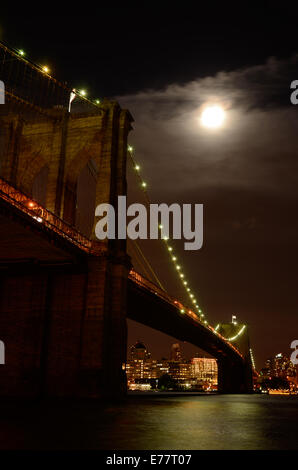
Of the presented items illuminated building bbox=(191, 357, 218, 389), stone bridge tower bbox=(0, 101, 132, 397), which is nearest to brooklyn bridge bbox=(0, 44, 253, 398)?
stone bridge tower bbox=(0, 101, 132, 397)

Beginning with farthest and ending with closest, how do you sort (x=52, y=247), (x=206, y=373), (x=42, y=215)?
(x=206, y=373) < (x=52, y=247) < (x=42, y=215)

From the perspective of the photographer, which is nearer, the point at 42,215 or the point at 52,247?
the point at 42,215

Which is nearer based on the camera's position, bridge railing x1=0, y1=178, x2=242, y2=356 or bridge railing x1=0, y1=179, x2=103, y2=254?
bridge railing x1=0, y1=179, x2=103, y2=254

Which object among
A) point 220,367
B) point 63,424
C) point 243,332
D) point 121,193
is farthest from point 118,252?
point 243,332

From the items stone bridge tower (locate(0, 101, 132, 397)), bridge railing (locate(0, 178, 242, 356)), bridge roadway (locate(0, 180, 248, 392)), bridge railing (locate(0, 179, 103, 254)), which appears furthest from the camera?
stone bridge tower (locate(0, 101, 132, 397))

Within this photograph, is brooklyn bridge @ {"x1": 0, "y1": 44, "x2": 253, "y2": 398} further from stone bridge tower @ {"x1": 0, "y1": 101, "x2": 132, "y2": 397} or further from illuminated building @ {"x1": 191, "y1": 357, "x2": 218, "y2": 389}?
illuminated building @ {"x1": 191, "y1": 357, "x2": 218, "y2": 389}

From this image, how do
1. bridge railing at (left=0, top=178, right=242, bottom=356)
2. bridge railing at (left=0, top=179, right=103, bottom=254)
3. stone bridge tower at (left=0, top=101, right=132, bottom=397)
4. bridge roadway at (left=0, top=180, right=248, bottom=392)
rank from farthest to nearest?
stone bridge tower at (left=0, top=101, right=132, bottom=397) → bridge roadway at (left=0, top=180, right=248, bottom=392) → bridge railing at (left=0, top=178, right=242, bottom=356) → bridge railing at (left=0, top=179, right=103, bottom=254)

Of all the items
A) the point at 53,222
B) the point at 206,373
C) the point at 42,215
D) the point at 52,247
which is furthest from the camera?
the point at 206,373

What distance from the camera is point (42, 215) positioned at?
2623 centimetres

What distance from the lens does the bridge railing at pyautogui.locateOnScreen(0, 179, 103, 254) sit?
22.4m

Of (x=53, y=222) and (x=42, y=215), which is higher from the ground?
(x=53, y=222)

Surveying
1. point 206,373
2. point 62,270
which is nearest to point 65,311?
point 62,270

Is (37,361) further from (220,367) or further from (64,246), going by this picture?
(220,367)

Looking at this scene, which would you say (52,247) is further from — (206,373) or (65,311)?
(206,373)
